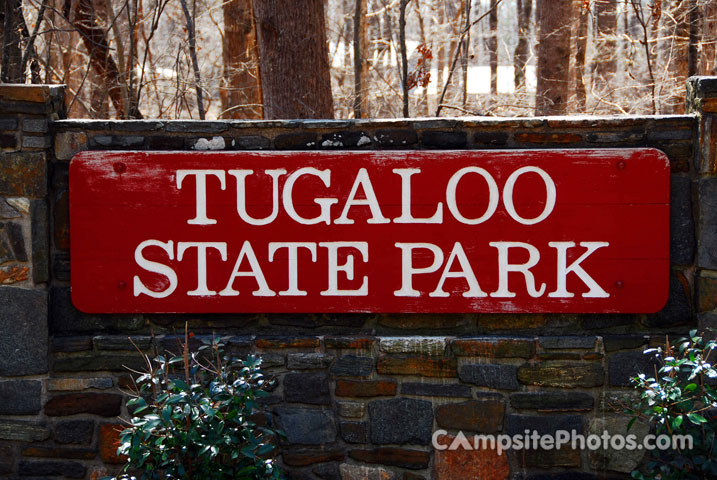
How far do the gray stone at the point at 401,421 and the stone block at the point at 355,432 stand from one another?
0.12 ft

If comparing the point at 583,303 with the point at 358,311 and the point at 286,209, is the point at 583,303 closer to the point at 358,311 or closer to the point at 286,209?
the point at 358,311

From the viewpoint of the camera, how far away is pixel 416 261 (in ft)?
11.4

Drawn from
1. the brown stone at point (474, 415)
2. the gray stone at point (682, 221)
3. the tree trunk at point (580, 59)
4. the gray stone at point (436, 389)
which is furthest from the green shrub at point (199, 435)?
the tree trunk at point (580, 59)

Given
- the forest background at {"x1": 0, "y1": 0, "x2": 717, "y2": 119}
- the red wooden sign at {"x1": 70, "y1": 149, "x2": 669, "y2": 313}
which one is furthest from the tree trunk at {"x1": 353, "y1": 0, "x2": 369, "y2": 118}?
the red wooden sign at {"x1": 70, "y1": 149, "x2": 669, "y2": 313}

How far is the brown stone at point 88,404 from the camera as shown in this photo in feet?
11.6

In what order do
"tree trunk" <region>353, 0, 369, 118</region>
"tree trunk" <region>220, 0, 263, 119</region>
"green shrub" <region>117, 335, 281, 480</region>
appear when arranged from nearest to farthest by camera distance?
"green shrub" <region>117, 335, 281, 480</region>, "tree trunk" <region>353, 0, 369, 118</region>, "tree trunk" <region>220, 0, 263, 119</region>

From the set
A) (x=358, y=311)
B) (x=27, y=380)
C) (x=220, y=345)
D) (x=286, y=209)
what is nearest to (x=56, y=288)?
(x=27, y=380)

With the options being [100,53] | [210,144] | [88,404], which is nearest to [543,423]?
[210,144]

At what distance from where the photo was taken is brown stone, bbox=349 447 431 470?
11.4ft

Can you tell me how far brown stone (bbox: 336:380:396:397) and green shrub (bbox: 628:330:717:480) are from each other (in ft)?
3.47

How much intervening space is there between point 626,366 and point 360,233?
4.37 ft

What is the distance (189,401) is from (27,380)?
3.37ft

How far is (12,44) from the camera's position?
20.4ft

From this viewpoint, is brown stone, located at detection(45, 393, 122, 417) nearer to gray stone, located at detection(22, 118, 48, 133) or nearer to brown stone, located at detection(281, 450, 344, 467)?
brown stone, located at detection(281, 450, 344, 467)
